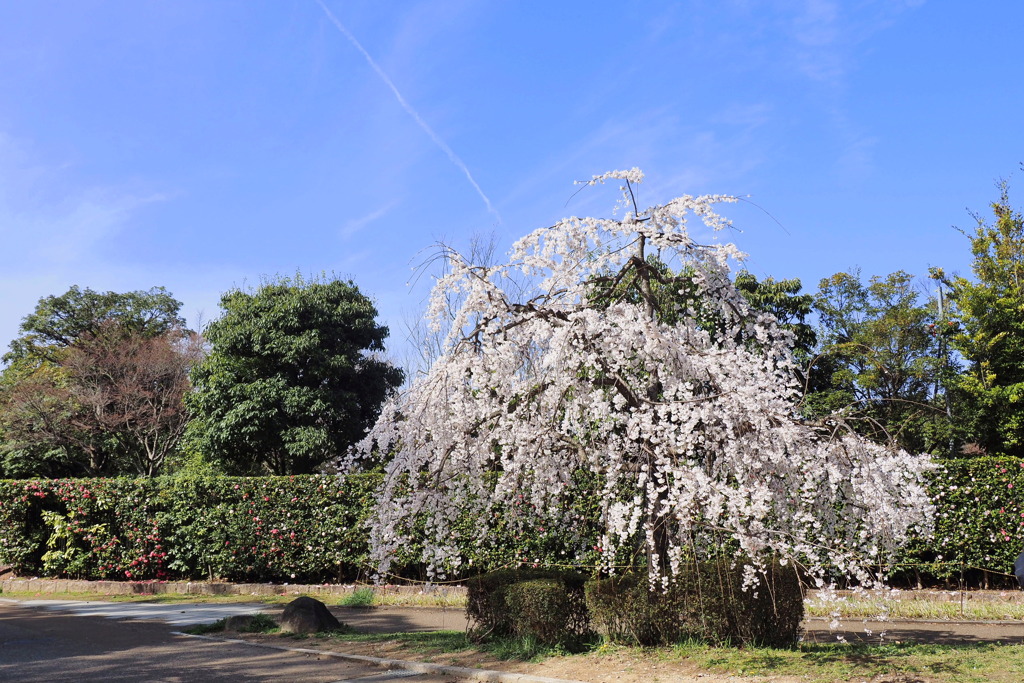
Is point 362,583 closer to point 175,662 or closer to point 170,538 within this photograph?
Answer: point 170,538

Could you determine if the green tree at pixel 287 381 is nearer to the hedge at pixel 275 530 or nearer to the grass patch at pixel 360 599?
the hedge at pixel 275 530

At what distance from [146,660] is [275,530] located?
6.91 metres

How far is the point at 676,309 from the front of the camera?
8.60 metres

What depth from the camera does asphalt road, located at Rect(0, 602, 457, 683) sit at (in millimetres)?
7301

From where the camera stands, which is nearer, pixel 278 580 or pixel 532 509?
pixel 532 509

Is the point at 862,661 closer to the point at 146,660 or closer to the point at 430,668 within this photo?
the point at 430,668

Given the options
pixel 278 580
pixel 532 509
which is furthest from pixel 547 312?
pixel 278 580

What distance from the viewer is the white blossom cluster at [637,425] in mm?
6609

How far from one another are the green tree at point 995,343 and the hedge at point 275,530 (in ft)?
31.2

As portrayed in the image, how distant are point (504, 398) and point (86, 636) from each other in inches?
268

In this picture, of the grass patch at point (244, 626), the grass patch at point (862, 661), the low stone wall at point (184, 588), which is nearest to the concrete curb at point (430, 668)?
the grass patch at point (244, 626)

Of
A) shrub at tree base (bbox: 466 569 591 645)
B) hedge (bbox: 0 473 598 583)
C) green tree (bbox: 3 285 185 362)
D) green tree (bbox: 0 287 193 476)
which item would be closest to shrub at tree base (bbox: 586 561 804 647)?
shrub at tree base (bbox: 466 569 591 645)

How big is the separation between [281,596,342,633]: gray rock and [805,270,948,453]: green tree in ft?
53.5

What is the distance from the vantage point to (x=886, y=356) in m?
26.8
